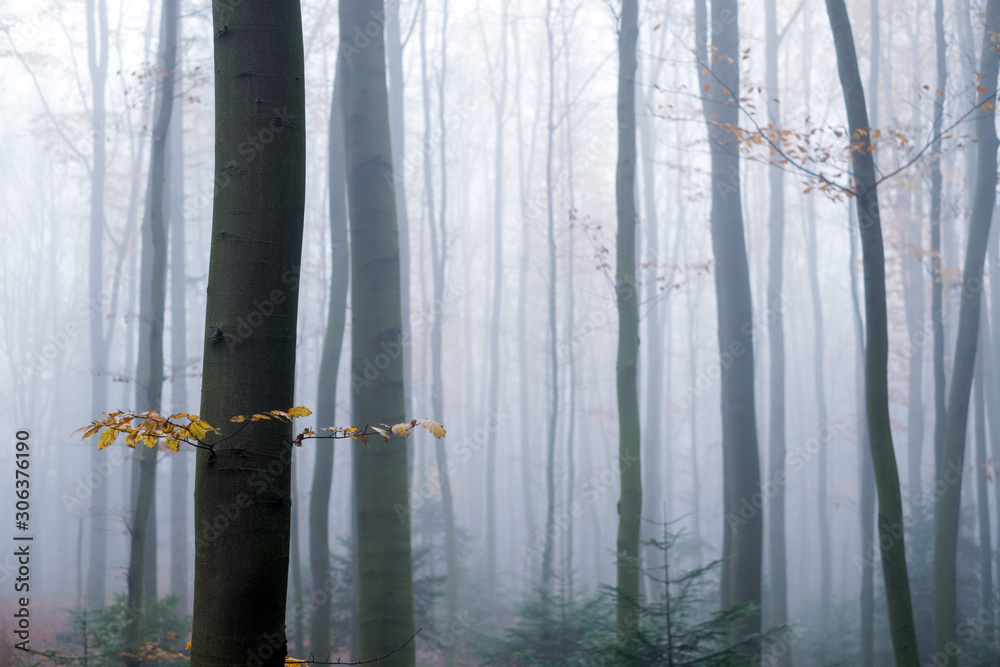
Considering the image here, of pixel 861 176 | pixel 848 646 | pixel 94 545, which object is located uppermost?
pixel 861 176

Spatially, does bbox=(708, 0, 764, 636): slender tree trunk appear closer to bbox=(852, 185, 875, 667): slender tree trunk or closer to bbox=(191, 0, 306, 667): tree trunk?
bbox=(852, 185, 875, 667): slender tree trunk

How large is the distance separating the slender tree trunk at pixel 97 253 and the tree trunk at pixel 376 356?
1285 centimetres

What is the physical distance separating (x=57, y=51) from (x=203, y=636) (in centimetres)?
2122

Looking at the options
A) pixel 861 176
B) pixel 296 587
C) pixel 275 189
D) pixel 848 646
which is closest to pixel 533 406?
pixel 848 646

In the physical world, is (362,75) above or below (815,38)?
below

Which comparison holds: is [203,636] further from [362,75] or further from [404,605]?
[362,75]

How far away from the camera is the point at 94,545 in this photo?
51.0 ft

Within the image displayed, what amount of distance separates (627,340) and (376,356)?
279 centimetres

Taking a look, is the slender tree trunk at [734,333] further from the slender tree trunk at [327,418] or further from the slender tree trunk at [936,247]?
the slender tree trunk at [327,418]

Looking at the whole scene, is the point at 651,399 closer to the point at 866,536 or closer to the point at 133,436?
the point at 866,536

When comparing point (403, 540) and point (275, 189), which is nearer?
point (275, 189)

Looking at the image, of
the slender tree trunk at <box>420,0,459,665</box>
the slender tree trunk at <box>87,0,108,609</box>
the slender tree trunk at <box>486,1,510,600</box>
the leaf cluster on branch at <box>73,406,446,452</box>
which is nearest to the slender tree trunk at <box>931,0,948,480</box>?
the slender tree trunk at <box>420,0,459,665</box>

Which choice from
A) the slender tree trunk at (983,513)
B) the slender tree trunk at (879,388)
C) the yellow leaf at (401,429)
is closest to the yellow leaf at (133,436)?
the yellow leaf at (401,429)

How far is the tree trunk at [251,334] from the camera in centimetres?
169
